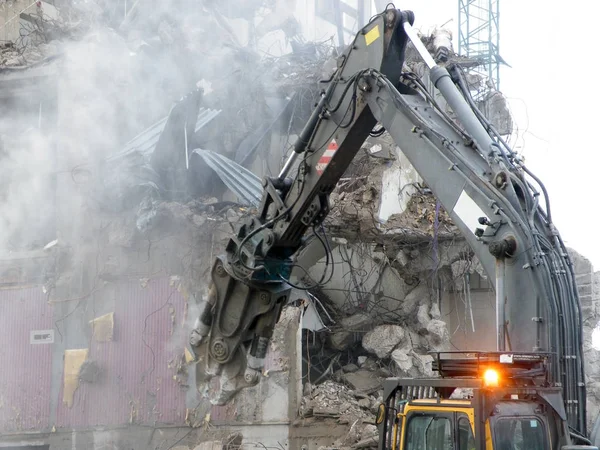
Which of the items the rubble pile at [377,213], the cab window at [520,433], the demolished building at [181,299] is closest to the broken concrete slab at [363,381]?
the demolished building at [181,299]

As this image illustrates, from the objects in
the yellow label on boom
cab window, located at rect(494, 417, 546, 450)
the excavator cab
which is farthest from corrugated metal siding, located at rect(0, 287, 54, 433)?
cab window, located at rect(494, 417, 546, 450)

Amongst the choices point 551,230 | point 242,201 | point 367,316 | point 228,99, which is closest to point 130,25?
point 228,99

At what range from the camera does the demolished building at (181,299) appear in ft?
39.5

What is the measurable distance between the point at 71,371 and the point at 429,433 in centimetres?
940

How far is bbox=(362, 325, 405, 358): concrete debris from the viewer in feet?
41.7

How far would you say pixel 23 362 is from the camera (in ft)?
45.8

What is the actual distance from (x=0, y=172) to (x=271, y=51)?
7.74m

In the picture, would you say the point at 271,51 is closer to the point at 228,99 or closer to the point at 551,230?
the point at 228,99

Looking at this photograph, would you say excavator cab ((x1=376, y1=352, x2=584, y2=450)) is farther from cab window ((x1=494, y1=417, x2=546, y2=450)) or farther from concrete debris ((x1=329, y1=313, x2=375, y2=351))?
concrete debris ((x1=329, y1=313, x2=375, y2=351))

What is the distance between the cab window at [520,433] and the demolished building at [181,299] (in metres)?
5.96

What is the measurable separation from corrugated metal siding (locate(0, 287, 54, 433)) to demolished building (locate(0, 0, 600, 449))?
29 millimetres

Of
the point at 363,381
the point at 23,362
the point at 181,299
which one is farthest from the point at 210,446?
the point at 23,362

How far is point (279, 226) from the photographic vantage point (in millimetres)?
7539

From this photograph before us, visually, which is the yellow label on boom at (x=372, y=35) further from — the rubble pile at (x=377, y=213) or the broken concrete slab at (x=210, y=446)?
the broken concrete slab at (x=210, y=446)
